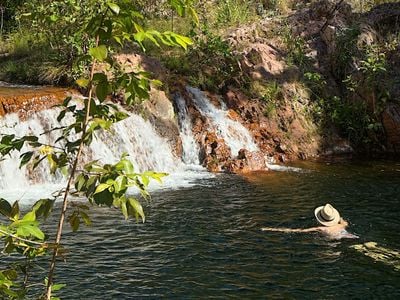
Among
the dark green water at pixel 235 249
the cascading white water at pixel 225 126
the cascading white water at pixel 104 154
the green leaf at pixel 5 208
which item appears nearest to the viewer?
the green leaf at pixel 5 208

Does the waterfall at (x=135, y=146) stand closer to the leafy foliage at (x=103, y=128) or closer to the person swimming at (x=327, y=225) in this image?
the person swimming at (x=327, y=225)

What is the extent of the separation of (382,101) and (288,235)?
1082 cm

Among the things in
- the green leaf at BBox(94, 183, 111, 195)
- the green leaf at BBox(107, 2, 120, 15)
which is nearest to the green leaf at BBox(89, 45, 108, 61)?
the green leaf at BBox(107, 2, 120, 15)

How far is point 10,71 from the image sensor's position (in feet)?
63.3

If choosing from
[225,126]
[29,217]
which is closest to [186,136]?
[225,126]

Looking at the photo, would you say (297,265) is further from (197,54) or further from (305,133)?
(197,54)

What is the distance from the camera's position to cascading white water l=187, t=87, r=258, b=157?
58.1 ft

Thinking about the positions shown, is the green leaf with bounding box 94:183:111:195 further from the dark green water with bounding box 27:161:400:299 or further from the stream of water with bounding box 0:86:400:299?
the dark green water with bounding box 27:161:400:299

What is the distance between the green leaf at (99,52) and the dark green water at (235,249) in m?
5.17

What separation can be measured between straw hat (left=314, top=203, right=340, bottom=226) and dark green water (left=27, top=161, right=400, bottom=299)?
1.13ft

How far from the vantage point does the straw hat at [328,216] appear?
9.88 meters

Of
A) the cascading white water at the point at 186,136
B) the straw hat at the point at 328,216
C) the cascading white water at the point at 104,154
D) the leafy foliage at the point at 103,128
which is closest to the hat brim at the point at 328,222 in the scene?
the straw hat at the point at 328,216

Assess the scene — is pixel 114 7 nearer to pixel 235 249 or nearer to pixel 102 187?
pixel 102 187

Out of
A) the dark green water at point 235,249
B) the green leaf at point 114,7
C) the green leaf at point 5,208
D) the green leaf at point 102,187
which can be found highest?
the green leaf at point 114,7
